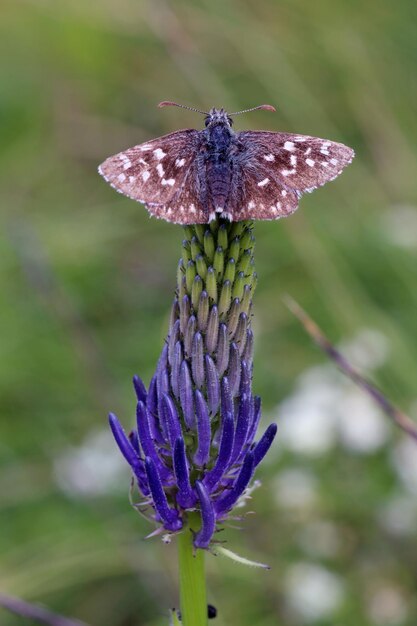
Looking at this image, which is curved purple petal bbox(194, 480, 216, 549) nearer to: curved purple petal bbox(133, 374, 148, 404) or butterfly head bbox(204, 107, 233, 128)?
curved purple petal bbox(133, 374, 148, 404)

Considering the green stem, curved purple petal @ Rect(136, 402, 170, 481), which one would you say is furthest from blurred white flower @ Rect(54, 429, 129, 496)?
curved purple petal @ Rect(136, 402, 170, 481)

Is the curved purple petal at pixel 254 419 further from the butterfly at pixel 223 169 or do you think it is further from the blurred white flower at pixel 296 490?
the blurred white flower at pixel 296 490

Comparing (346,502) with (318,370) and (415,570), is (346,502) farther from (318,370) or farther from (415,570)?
(318,370)

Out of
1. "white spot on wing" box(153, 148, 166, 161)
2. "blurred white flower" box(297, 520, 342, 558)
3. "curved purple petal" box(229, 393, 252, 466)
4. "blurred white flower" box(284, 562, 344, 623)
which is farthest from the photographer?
"blurred white flower" box(297, 520, 342, 558)

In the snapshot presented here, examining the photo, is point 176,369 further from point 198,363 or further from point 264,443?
point 264,443

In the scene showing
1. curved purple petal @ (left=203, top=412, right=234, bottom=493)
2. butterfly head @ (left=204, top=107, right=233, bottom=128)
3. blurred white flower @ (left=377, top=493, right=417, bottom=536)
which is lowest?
curved purple petal @ (left=203, top=412, right=234, bottom=493)

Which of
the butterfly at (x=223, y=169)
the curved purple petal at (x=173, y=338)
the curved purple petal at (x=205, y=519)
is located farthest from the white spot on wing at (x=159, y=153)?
the curved purple petal at (x=205, y=519)
